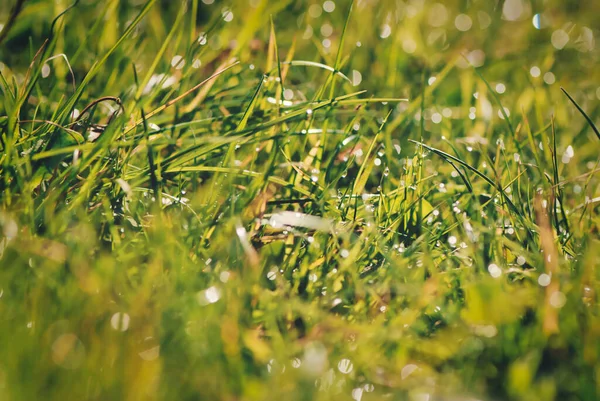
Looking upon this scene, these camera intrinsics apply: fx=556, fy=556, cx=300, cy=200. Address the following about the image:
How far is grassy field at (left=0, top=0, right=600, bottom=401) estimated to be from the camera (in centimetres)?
80

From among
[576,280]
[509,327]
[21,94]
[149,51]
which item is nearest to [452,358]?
[509,327]

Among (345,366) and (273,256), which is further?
(273,256)

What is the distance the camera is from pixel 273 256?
1104 millimetres

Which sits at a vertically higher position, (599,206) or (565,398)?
(565,398)

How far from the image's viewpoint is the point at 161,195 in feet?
3.63

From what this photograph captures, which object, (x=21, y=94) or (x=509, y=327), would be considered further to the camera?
(x=21, y=94)

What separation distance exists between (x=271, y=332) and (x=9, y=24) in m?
0.81

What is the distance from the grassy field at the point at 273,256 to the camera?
0.80 meters

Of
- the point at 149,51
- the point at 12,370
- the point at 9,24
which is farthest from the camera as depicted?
the point at 149,51

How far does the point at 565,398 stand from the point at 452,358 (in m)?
0.16

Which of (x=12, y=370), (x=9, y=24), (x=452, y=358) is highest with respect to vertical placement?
(x=9, y=24)

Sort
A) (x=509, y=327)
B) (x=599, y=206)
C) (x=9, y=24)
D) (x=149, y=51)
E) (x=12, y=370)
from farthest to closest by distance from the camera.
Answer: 1. (x=149, y=51)
2. (x=599, y=206)
3. (x=9, y=24)
4. (x=509, y=327)
5. (x=12, y=370)

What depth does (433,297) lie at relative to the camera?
96 cm

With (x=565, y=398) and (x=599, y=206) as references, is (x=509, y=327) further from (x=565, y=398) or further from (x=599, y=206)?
(x=599, y=206)
